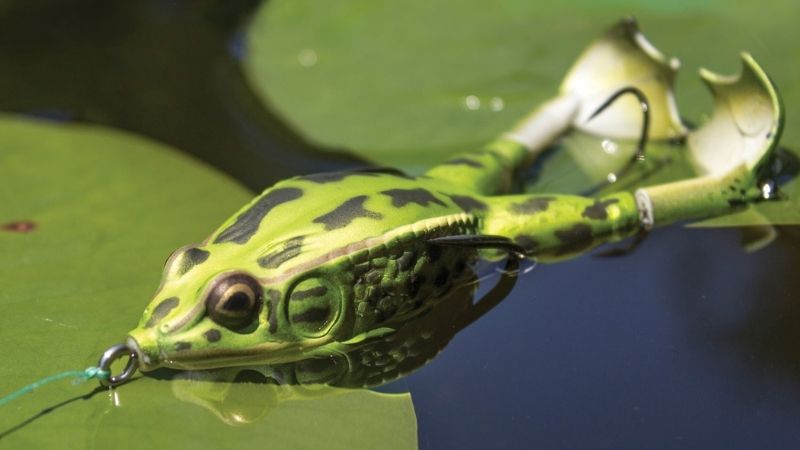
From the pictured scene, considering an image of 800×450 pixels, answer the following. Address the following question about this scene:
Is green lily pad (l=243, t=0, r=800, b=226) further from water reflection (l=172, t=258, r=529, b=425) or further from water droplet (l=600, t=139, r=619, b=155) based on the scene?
water reflection (l=172, t=258, r=529, b=425)

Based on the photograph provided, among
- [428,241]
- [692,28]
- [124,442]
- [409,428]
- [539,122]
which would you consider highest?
[692,28]

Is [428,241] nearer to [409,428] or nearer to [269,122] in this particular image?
[409,428]

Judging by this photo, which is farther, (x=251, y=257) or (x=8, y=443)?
A: (x=251, y=257)

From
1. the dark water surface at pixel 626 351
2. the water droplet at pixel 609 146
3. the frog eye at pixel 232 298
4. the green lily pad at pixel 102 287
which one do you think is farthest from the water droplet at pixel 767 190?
the frog eye at pixel 232 298

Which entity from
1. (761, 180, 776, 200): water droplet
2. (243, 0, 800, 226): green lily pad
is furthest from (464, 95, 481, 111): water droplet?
(761, 180, 776, 200): water droplet

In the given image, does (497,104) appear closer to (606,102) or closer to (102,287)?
(606,102)

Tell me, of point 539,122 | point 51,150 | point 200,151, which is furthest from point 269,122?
point 539,122

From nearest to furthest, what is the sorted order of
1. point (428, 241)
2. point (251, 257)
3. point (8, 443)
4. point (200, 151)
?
point (8, 443)
point (251, 257)
point (428, 241)
point (200, 151)

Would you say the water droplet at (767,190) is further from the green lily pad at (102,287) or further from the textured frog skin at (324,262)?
the green lily pad at (102,287)
